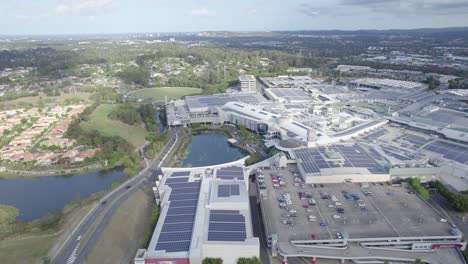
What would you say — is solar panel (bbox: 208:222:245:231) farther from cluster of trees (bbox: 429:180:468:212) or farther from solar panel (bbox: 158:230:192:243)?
cluster of trees (bbox: 429:180:468:212)

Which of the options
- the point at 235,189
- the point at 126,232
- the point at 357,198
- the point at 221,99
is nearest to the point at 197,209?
the point at 235,189

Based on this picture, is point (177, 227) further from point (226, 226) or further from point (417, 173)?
point (417, 173)

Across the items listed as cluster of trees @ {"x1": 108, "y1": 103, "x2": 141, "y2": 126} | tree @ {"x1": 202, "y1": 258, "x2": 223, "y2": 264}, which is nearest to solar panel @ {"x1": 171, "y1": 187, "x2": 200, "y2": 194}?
tree @ {"x1": 202, "y1": 258, "x2": 223, "y2": 264}

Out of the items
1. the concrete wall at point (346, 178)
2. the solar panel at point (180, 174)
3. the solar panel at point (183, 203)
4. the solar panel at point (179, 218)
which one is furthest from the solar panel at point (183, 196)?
the concrete wall at point (346, 178)

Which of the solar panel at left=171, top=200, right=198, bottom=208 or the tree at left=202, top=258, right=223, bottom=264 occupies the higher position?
the solar panel at left=171, top=200, right=198, bottom=208

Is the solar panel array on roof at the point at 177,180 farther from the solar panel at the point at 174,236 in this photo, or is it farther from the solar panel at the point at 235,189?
the solar panel at the point at 174,236

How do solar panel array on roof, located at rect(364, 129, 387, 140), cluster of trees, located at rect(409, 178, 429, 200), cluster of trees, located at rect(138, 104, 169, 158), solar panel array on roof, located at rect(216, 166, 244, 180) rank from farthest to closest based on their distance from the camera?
solar panel array on roof, located at rect(364, 129, 387, 140), cluster of trees, located at rect(138, 104, 169, 158), solar panel array on roof, located at rect(216, 166, 244, 180), cluster of trees, located at rect(409, 178, 429, 200)
